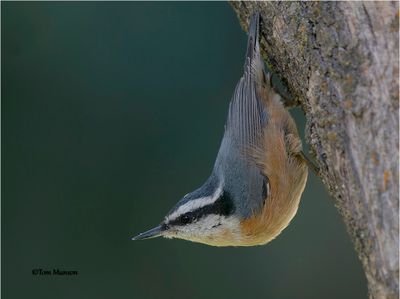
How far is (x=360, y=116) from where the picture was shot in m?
2.43

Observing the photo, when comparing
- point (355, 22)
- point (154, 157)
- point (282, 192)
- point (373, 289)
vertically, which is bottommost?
point (373, 289)

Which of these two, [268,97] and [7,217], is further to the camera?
[7,217]

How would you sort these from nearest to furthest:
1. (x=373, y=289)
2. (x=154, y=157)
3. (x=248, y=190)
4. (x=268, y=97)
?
1. (x=373, y=289)
2. (x=248, y=190)
3. (x=268, y=97)
4. (x=154, y=157)

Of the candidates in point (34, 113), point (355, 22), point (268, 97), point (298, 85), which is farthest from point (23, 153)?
point (355, 22)

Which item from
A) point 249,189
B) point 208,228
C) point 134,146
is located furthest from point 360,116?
point 134,146

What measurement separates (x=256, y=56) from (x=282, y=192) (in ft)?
3.01

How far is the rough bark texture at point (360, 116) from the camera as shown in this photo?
7.56 feet

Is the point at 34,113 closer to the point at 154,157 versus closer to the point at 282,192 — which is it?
the point at 154,157

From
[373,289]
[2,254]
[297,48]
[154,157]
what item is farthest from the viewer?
[154,157]

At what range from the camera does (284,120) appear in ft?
12.6

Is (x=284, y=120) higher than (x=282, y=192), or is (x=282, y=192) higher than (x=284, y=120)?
(x=284, y=120)

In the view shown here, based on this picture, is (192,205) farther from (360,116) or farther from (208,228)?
(360,116)

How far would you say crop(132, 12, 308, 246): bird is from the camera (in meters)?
3.61

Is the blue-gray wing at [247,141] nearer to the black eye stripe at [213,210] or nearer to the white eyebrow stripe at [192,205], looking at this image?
the black eye stripe at [213,210]
